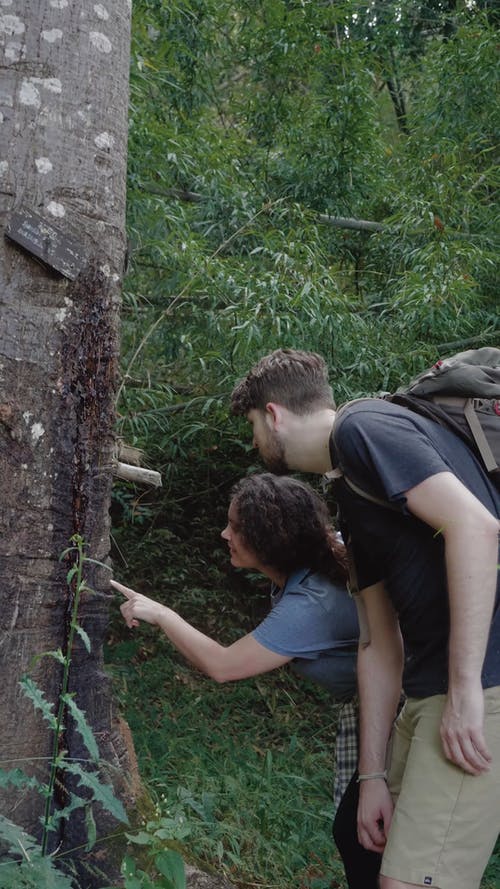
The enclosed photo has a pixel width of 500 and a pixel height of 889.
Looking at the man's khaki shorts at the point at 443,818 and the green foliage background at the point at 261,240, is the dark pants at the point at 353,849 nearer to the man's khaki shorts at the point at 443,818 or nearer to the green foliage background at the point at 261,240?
the man's khaki shorts at the point at 443,818

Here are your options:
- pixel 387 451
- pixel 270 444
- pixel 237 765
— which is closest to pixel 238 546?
pixel 270 444

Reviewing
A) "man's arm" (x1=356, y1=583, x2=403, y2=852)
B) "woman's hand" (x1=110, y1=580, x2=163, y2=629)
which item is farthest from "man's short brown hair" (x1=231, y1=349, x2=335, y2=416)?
"woman's hand" (x1=110, y1=580, x2=163, y2=629)

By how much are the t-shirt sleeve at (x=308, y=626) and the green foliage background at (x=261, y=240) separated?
1.23 meters

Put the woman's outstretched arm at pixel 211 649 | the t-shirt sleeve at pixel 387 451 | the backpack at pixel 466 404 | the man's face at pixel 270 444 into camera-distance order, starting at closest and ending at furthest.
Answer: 1. the t-shirt sleeve at pixel 387 451
2. the backpack at pixel 466 404
3. the man's face at pixel 270 444
4. the woman's outstretched arm at pixel 211 649

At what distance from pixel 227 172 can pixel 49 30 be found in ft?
9.98

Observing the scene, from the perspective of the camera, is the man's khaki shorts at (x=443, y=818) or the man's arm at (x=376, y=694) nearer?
the man's khaki shorts at (x=443, y=818)

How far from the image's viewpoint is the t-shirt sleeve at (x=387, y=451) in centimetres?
195

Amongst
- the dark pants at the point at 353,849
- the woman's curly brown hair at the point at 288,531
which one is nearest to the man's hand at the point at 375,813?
the dark pants at the point at 353,849

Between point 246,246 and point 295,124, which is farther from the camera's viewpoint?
point 295,124

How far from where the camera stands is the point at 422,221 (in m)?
5.07

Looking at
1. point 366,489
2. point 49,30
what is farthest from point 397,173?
point 366,489

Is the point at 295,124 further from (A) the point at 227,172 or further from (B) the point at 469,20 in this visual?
(B) the point at 469,20

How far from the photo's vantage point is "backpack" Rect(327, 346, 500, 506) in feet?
6.77

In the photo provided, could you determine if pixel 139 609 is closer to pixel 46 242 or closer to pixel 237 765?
pixel 46 242
